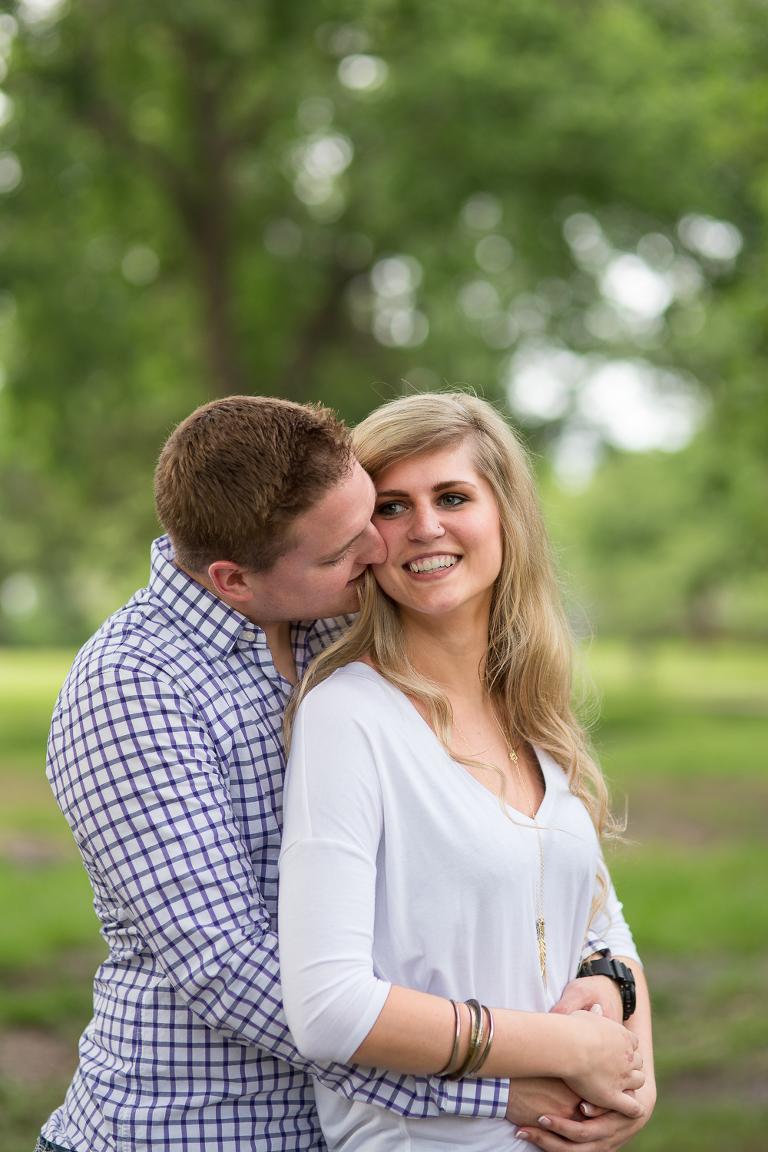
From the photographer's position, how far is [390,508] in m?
2.40

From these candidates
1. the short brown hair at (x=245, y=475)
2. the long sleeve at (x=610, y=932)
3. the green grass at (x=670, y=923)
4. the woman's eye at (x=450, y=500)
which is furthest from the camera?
the green grass at (x=670, y=923)

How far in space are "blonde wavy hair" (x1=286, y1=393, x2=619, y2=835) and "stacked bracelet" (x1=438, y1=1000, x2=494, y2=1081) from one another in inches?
22.9

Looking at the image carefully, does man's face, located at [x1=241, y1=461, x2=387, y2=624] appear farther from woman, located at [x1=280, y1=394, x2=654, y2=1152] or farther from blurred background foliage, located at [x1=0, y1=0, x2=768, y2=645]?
blurred background foliage, located at [x1=0, y1=0, x2=768, y2=645]

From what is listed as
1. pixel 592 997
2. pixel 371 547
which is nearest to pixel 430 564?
pixel 371 547

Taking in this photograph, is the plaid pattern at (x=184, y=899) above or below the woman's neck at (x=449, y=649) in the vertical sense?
below

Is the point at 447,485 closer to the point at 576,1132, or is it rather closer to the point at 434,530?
the point at 434,530

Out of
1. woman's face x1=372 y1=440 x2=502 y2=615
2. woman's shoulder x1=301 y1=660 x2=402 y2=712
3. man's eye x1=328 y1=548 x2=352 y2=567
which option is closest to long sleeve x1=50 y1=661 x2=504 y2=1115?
woman's shoulder x1=301 y1=660 x2=402 y2=712

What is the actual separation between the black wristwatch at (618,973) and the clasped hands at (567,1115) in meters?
0.13

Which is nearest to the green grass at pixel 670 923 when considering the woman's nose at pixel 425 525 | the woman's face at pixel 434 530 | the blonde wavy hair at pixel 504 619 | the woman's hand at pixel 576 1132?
the blonde wavy hair at pixel 504 619

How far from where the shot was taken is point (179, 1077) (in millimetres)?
2018

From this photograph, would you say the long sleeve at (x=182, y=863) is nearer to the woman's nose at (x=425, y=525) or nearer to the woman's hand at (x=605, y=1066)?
the woman's hand at (x=605, y=1066)

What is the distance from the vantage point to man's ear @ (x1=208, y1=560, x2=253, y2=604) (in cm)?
221

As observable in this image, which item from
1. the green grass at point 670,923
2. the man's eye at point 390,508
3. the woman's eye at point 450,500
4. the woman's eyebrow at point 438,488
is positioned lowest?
the green grass at point 670,923

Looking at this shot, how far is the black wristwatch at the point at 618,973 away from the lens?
2312 millimetres
